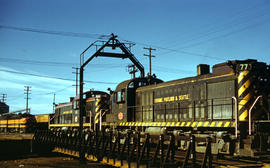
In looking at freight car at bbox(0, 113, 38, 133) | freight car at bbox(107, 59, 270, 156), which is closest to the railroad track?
freight car at bbox(107, 59, 270, 156)

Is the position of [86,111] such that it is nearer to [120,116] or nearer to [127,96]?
[120,116]

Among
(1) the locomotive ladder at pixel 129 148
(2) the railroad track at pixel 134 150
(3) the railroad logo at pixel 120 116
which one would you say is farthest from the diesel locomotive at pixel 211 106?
(1) the locomotive ladder at pixel 129 148

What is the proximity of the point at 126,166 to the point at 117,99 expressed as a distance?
302 inches

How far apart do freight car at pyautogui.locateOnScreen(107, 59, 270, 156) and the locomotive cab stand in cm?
45

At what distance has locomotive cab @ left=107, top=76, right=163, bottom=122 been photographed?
16516mm

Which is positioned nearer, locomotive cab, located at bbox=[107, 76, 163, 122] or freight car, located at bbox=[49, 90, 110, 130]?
locomotive cab, located at bbox=[107, 76, 163, 122]

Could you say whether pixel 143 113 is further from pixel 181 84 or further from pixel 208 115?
pixel 208 115

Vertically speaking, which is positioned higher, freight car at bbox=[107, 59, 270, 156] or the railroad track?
freight car at bbox=[107, 59, 270, 156]

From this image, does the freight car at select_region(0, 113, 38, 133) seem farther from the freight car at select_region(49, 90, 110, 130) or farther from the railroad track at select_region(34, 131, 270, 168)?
the railroad track at select_region(34, 131, 270, 168)

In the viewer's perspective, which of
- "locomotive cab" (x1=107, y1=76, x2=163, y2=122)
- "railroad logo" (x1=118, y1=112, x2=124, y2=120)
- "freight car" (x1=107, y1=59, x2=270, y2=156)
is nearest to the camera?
"freight car" (x1=107, y1=59, x2=270, y2=156)

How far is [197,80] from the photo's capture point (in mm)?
12875

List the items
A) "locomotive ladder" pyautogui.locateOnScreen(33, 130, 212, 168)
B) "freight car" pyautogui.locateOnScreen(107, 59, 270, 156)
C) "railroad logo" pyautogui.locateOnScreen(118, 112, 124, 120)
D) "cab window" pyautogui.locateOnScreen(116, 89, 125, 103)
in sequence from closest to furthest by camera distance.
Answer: "locomotive ladder" pyautogui.locateOnScreen(33, 130, 212, 168)
"freight car" pyautogui.locateOnScreen(107, 59, 270, 156)
"cab window" pyautogui.locateOnScreen(116, 89, 125, 103)
"railroad logo" pyautogui.locateOnScreen(118, 112, 124, 120)

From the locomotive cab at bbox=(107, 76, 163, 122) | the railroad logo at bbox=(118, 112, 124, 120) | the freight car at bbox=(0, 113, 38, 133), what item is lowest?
the freight car at bbox=(0, 113, 38, 133)

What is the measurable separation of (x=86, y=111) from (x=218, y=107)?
13.2 m
